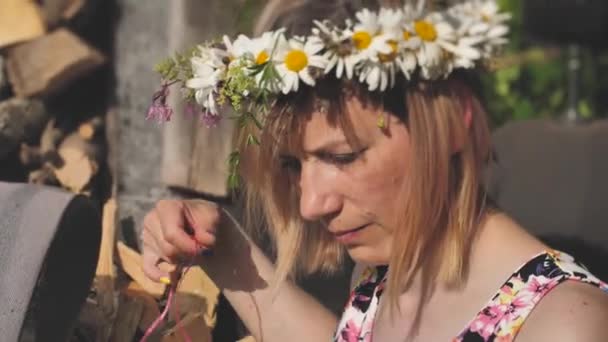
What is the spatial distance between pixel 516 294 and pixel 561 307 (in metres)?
0.09

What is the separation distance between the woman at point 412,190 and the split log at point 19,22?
87 centimetres

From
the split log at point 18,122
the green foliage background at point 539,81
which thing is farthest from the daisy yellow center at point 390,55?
the green foliage background at point 539,81

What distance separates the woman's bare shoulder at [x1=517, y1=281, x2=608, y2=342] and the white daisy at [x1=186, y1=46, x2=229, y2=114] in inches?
21.9

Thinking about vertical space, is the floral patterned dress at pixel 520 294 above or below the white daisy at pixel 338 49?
below

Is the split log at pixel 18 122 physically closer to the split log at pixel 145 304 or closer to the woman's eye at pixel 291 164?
the split log at pixel 145 304

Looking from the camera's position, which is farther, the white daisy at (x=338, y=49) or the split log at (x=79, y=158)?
the split log at (x=79, y=158)

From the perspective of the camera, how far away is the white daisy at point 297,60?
155 centimetres

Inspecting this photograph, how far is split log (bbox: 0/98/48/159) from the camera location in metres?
2.39

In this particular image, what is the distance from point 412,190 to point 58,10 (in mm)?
1220

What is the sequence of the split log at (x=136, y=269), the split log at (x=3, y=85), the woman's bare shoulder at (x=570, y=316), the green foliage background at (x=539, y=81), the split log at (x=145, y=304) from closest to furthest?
the woman's bare shoulder at (x=570, y=316), the split log at (x=145, y=304), the split log at (x=136, y=269), the split log at (x=3, y=85), the green foliage background at (x=539, y=81)

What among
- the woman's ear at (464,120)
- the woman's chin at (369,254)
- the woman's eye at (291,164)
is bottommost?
the woman's chin at (369,254)

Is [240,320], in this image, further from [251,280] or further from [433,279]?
[433,279]

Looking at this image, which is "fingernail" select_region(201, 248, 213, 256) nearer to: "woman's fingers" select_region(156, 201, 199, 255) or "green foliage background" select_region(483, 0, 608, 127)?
"woman's fingers" select_region(156, 201, 199, 255)

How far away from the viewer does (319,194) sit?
1.62 meters
